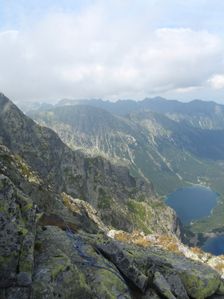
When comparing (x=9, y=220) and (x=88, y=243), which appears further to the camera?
(x=88, y=243)

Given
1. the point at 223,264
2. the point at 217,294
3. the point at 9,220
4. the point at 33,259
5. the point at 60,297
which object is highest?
the point at 9,220

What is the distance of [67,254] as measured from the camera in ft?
76.4

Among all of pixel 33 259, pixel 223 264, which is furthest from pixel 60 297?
pixel 223 264

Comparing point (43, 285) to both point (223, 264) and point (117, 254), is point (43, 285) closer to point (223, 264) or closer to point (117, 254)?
point (117, 254)

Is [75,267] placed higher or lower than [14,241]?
lower

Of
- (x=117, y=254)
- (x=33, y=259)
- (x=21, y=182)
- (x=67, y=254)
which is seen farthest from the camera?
(x=21, y=182)

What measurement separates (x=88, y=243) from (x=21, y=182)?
62.8 m

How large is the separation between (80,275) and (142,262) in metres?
6.58

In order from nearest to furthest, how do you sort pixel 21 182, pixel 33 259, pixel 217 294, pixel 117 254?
pixel 33 259 < pixel 117 254 < pixel 217 294 < pixel 21 182

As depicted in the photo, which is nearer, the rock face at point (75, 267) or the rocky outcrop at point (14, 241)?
the rocky outcrop at point (14, 241)

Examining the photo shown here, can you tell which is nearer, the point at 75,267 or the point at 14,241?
the point at 14,241

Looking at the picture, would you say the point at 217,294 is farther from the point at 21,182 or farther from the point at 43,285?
the point at 21,182

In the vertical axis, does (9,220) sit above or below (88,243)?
above

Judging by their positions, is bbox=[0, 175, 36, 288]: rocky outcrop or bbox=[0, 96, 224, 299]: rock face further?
bbox=[0, 96, 224, 299]: rock face
